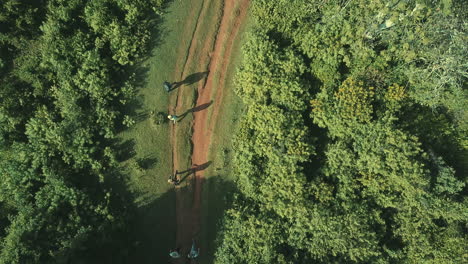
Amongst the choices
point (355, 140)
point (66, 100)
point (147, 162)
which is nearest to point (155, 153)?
point (147, 162)

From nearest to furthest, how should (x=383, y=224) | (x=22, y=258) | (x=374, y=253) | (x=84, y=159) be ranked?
1. (x=22, y=258)
2. (x=374, y=253)
3. (x=383, y=224)
4. (x=84, y=159)

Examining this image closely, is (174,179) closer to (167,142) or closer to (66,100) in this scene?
(167,142)

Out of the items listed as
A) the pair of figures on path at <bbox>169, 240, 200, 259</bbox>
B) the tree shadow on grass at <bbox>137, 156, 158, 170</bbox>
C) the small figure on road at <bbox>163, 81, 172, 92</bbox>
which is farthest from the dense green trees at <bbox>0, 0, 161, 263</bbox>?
the pair of figures on path at <bbox>169, 240, 200, 259</bbox>

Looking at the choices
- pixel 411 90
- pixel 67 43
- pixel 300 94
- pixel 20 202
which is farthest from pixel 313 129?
pixel 20 202

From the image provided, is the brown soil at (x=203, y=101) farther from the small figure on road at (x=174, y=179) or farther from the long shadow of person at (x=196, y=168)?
the small figure on road at (x=174, y=179)

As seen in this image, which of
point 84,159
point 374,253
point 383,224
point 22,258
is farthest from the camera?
point 84,159

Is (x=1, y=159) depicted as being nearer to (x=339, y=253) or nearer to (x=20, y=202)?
(x=20, y=202)

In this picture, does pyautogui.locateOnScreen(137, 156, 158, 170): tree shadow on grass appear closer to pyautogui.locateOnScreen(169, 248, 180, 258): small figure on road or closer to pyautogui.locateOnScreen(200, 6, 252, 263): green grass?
pyautogui.locateOnScreen(200, 6, 252, 263): green grass
